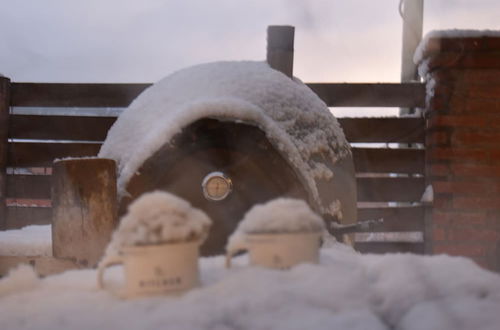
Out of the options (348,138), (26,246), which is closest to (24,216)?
(26,246)

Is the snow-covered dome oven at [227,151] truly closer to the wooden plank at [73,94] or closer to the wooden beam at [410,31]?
the wooden beam at [410,31]

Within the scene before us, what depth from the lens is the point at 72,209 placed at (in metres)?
1.86

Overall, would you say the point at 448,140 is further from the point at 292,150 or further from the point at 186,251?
the point at 186,251

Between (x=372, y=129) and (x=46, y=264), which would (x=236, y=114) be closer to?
(x=46, y=264)

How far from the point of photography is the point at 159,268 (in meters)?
0.86

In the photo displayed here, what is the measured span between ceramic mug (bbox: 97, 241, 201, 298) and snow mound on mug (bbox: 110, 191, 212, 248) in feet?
0.04

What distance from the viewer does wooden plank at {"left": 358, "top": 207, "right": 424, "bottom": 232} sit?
3266 millimetres

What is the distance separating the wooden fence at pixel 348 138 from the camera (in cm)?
329

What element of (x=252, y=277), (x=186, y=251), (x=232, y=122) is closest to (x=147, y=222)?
(x=186, y=251)

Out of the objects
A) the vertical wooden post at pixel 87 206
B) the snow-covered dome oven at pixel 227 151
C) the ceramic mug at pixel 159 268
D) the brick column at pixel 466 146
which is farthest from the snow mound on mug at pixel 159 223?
the brick column at pixel 466 146

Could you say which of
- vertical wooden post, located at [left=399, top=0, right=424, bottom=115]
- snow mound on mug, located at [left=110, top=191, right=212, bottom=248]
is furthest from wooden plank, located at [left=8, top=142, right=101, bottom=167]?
snow mound on mug, located at [left=110, top=191, right=212, bottom=248]

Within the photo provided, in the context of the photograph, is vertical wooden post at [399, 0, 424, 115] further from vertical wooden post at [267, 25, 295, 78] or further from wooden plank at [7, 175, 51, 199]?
wooden plank at [7, 175, 51, 199]

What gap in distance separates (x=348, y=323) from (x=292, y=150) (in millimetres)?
1306

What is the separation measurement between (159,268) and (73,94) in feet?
9.37
